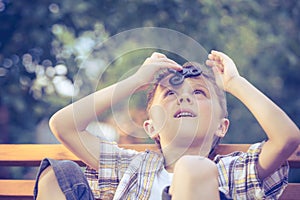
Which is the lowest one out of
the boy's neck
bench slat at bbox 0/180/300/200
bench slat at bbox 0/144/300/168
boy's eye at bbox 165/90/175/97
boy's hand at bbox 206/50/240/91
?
bench slat at bbox 0/180/300/200

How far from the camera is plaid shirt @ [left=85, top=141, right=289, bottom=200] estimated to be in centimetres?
147

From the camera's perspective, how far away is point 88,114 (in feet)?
5.20

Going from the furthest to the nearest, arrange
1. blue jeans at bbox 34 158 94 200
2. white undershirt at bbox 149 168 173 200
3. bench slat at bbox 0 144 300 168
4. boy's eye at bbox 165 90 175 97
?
1. bench slat at bbox 0 144 300 168
2. boy's eye at bbox 165 90 175 97
3. white undershirt at bbox 149 168 173 200
4. blue jeans at bbox 34 158 94 200

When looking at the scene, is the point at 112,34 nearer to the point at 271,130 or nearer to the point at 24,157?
the point at 24,157

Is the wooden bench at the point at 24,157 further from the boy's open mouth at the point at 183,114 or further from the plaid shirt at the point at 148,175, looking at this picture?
the boy's open mouth at the point at 183,114

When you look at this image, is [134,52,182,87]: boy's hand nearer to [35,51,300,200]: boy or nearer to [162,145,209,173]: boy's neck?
[35,51,300,200]: boy

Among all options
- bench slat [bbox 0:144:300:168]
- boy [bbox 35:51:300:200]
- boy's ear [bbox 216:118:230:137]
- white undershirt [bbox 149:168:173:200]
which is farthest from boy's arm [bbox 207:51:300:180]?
bench slat [bbox 0:144:300:168]

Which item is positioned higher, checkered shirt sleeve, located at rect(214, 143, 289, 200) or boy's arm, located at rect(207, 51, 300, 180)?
boy's arm, located at rect(207, 51, 300, 180)

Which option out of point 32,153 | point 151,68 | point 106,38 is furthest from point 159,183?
point 106,38

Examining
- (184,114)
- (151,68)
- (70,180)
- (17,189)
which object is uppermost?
(151,68)

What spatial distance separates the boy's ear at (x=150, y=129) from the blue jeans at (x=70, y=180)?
26 cm

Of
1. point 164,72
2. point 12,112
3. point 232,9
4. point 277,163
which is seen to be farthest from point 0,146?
point 232,9

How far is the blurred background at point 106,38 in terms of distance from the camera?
113 inches

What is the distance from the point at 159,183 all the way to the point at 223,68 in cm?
32
